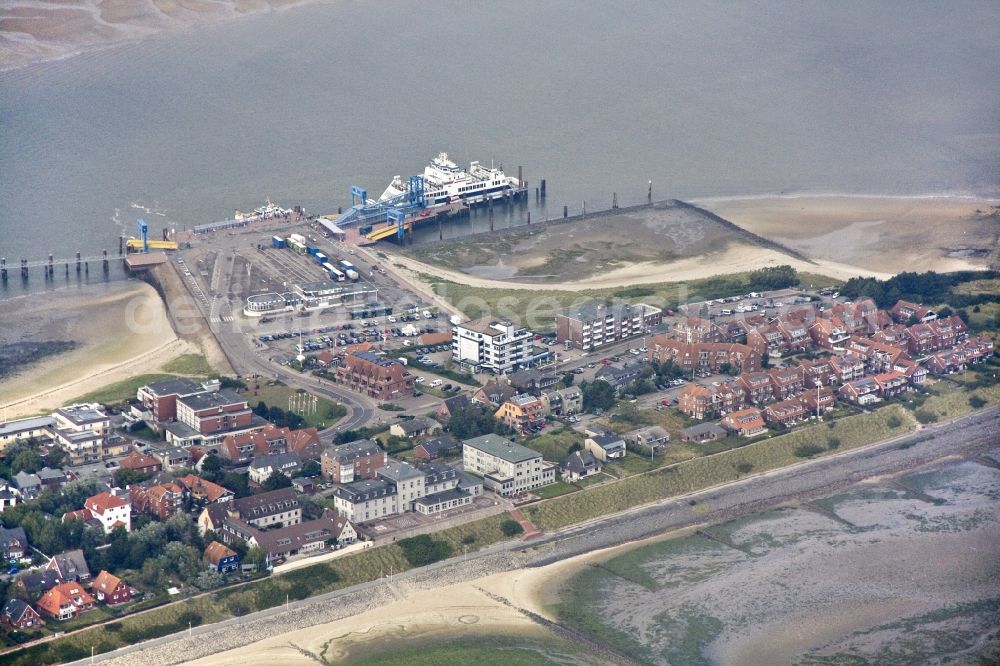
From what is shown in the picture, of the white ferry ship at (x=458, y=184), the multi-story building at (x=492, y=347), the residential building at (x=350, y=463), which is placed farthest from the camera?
the white ferry ship at (x=458, y=184)

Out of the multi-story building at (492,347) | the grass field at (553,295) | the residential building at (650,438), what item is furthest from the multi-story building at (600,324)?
the residential building at (650,438)

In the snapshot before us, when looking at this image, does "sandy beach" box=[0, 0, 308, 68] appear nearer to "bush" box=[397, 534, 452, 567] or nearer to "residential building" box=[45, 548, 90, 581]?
"residential building" box=[45, 548, 90, 581]

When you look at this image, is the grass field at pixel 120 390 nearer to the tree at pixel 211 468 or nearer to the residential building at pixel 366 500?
the tree at pixel 211 468

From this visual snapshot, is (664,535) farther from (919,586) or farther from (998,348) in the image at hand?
(998,348)

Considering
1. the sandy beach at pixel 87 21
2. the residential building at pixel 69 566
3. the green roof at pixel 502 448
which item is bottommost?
the residential building at pixel 69 566

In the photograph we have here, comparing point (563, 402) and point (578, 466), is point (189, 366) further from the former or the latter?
point (578, 466)

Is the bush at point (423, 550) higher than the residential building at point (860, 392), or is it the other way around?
the residential building at point (860, 392)

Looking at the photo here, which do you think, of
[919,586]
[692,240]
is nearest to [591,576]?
[919,586]
